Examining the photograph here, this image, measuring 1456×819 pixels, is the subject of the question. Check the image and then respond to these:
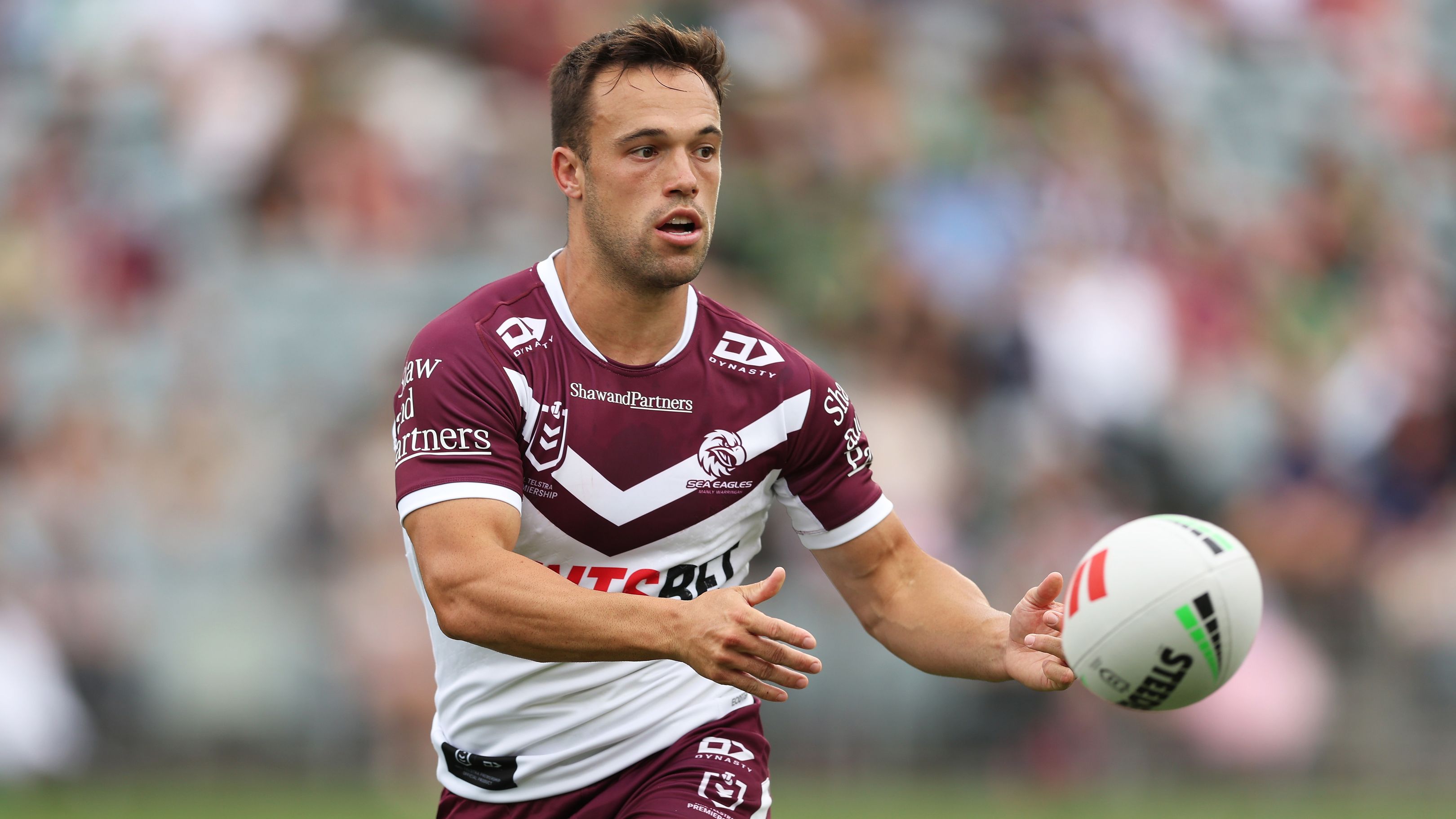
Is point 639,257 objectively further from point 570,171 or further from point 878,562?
point 878,562

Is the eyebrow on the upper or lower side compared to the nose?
upper

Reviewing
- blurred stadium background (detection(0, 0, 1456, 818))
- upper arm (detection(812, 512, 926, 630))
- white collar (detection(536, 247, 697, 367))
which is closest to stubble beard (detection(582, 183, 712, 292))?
white collar (detection(536, 247, 697, 367))

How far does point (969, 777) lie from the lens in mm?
12172

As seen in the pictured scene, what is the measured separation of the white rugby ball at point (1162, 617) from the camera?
203 inches

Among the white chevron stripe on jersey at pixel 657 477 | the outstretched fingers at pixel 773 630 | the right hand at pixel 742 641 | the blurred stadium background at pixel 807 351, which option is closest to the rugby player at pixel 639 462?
the white chevron stripe on jersey at pixel 657 477

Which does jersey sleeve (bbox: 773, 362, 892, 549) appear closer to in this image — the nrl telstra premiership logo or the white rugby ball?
the nrl telstra premiership logo

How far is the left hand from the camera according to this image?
5.52 m

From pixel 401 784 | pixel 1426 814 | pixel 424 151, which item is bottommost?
pixel 401 784

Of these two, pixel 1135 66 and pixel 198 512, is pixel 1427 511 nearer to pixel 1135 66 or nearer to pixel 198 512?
A: pixel 1135 66

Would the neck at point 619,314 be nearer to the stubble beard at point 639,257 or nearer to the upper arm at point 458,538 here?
the stubble beard at point 639,257

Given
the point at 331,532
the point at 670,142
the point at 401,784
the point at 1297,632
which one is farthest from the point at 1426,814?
the point at 670,142

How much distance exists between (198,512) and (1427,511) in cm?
907

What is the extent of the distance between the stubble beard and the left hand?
156 centimetres

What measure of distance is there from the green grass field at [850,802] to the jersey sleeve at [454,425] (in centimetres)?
614
